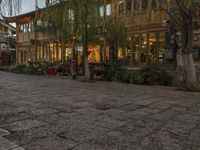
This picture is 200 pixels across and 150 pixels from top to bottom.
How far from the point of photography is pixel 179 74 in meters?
11.8

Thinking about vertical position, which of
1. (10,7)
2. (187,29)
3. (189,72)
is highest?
(187,29)

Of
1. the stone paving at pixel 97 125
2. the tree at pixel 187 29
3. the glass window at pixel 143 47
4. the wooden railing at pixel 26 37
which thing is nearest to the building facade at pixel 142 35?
the glass window at pixel 143 47

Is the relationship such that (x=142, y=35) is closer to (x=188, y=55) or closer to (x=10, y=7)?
(x=188, y=55)

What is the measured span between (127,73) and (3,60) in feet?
67.7

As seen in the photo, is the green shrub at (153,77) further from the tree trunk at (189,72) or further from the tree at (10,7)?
the tree at (10,7)

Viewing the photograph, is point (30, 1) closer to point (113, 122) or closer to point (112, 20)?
point (113, 122)

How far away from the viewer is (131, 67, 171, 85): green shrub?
12.3 m

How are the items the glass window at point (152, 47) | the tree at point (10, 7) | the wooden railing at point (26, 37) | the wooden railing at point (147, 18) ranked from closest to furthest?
1. the tree at point (10, 7)
2. the wooden railing at point (147, 18)
3. the glass window at point (152, 47)
4. the wooden railing at point (26, 37)

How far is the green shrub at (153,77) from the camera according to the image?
40.4ft

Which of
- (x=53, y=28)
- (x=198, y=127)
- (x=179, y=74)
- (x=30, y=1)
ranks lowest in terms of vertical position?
(x=198, y=127)

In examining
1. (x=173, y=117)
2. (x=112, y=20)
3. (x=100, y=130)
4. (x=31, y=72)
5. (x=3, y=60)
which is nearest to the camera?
(x=100, y=130)

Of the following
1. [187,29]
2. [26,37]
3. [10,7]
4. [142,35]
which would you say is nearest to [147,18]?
[142,35]

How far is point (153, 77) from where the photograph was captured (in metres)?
12.4

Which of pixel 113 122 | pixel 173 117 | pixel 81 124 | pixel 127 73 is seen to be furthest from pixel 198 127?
pixel 127 73
